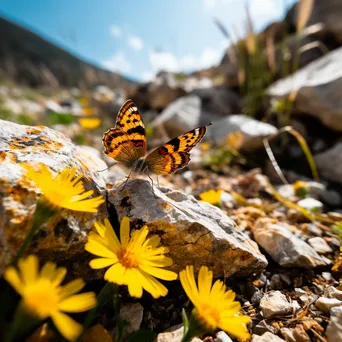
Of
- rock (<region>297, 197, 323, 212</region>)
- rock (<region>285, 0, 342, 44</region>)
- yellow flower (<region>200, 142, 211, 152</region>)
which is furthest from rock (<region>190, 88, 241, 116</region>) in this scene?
rock (<region>297, 197, 323, 212</region>)

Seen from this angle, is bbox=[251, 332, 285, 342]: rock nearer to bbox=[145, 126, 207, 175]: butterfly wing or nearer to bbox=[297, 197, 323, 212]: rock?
bbox=[145, 126, 207, 175]: butterfly wing

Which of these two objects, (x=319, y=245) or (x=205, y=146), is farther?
(x=205, y=146)

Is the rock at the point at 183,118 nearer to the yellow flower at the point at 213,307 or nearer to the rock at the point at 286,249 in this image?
the rock at the point at 286,249

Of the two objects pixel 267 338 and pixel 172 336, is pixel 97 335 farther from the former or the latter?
pixel 267 338

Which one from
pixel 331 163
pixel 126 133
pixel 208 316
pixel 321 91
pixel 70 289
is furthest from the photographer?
pixel 321 91

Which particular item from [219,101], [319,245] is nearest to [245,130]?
[219,101]

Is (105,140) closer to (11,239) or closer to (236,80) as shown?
(11,239)
